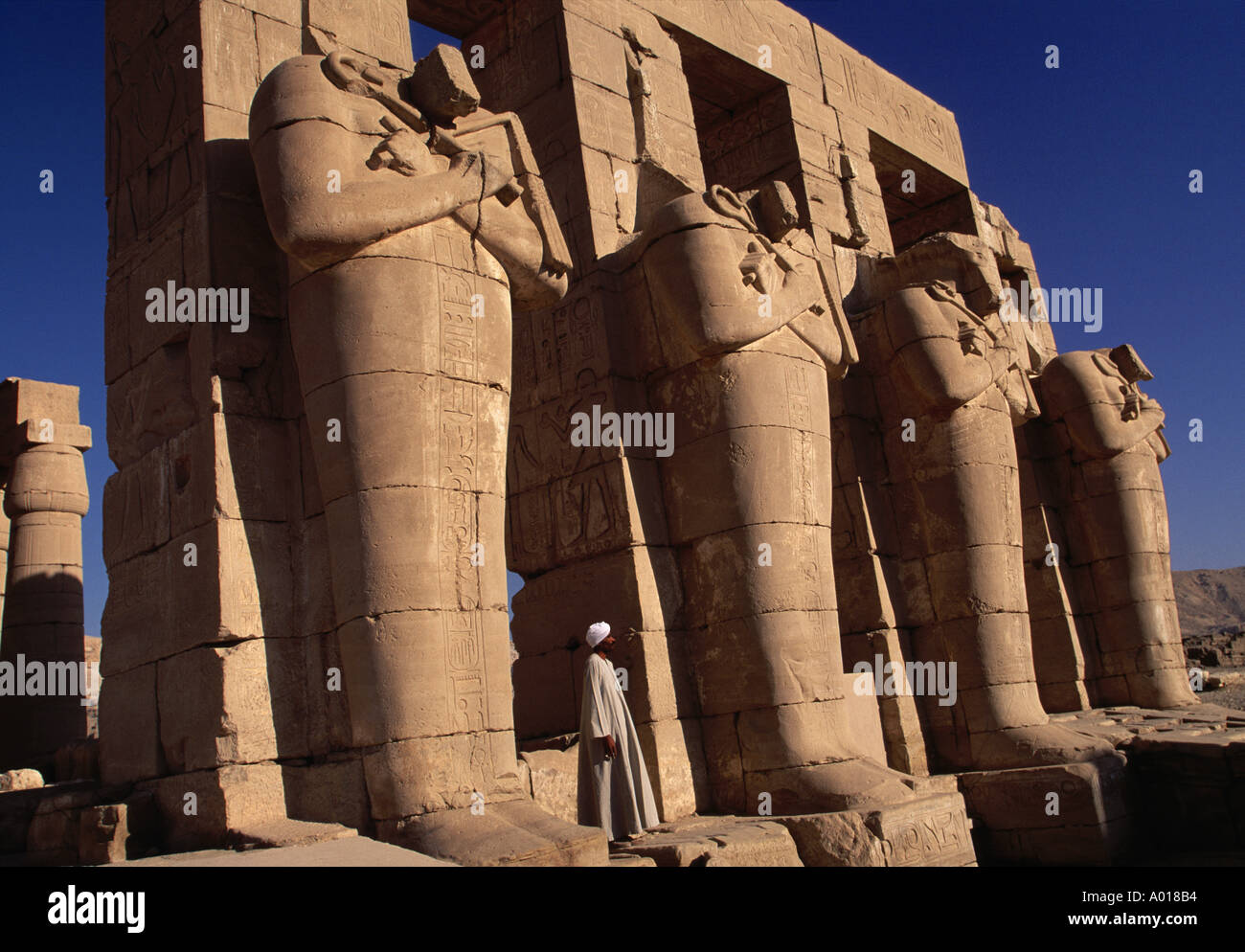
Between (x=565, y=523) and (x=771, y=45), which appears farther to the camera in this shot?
(x=771, y=45)

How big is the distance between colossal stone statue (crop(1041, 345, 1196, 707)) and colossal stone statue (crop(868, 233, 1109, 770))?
2338 mm

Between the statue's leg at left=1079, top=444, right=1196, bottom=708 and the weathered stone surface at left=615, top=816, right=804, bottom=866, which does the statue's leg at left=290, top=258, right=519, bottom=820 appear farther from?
the statue's leg at left=1079, top=444, right=1196, bottom=708

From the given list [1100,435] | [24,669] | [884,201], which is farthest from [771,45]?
[24,669]

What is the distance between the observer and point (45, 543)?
1138cm

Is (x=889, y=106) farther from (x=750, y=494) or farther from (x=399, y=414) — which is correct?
(x=399, y=414)

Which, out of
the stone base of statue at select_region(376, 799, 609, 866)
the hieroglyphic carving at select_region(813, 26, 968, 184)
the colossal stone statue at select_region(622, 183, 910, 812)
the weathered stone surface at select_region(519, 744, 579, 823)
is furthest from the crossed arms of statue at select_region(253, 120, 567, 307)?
the hieroglyphic carving at select_region(813, 26, 968, 184)

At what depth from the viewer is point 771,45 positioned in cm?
1035

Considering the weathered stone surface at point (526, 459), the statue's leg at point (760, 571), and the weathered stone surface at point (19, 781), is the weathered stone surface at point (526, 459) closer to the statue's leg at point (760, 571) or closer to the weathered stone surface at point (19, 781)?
the statue's leg at point (760, 571)

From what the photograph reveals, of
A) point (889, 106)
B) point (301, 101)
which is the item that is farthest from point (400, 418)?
point (889, 106)

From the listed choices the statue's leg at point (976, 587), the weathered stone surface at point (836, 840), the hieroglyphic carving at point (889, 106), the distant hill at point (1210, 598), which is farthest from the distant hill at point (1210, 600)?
the weathered stone surface at point (836, 840)

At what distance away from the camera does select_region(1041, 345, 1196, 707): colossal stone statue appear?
10312 mm

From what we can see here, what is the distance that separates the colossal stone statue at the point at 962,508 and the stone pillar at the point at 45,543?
839 centimetres

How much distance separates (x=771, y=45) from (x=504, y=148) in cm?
539

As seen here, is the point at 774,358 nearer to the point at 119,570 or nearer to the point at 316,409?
the point at 316,409
